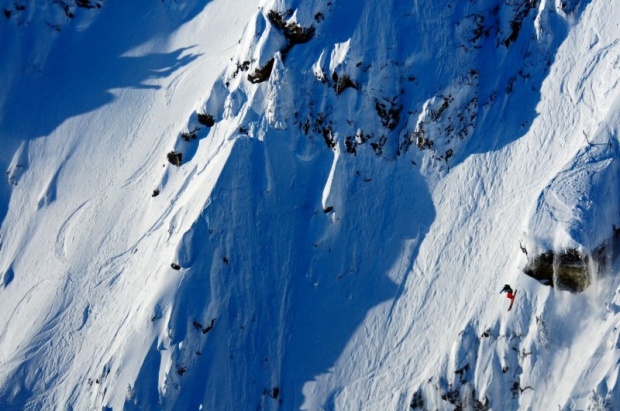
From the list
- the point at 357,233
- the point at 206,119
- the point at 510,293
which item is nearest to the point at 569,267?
the point at 510,293

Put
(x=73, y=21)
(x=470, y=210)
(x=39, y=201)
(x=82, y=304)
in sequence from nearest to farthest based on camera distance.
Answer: (x=470, y=210) → (x=82, y=304) → (x=39, y=201) → (x=73, y=21)

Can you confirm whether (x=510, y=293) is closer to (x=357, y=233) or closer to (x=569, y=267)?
(x=569, y=267)

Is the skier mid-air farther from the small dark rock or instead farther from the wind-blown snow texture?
the small dark rock

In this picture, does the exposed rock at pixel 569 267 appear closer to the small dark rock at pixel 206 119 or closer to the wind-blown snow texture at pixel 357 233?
the wind-blown snow texture at pixel 357 233

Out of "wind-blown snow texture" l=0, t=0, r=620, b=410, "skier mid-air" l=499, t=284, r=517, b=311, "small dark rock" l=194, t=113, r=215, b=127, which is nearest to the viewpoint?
"skier mid-air" l=499, t=284, r=517, b=311

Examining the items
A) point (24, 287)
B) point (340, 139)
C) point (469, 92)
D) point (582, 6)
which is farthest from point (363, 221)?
point (24, 287)

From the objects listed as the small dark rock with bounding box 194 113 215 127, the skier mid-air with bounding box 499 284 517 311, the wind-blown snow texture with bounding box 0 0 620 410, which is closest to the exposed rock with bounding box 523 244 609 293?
the wind-blown snow texture with bounding box 0 0 620 410

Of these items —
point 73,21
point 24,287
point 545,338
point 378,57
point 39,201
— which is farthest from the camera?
point 73,21

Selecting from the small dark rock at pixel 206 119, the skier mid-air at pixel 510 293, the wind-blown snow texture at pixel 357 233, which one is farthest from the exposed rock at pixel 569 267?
the small dark rock at pixel 206 119

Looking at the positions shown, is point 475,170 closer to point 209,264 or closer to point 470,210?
point 470,210
